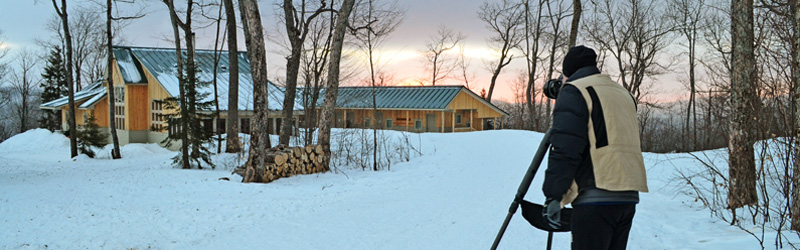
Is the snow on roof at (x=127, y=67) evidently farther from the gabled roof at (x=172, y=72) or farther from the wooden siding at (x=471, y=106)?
the wooden siding at (x=471, y=106)

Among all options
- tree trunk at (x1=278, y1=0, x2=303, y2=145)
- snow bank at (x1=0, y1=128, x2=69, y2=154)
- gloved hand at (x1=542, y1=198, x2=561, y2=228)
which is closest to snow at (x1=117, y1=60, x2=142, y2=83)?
snow bank at (x1=0, y1=128, x2=69, y2=154)

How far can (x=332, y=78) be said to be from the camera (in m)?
13.8

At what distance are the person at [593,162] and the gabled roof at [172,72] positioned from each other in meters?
25.3

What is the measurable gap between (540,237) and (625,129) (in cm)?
356

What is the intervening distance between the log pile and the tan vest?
9418 mm

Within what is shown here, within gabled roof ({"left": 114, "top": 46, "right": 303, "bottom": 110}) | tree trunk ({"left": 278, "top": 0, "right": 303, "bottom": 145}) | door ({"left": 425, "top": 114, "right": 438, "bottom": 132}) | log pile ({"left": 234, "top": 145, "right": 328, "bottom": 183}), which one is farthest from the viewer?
door ({"left": 425, "top": 114, "right": 438, "bottom": 132})

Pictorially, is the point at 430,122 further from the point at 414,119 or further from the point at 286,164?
the point at 286,164

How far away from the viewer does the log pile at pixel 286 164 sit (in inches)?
468

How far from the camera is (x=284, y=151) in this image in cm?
1304

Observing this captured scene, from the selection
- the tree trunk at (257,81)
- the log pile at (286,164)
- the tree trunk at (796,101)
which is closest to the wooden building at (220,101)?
the log pile at (286,164)

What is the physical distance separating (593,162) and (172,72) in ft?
94.3

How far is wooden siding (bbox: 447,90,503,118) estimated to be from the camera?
34.4 m

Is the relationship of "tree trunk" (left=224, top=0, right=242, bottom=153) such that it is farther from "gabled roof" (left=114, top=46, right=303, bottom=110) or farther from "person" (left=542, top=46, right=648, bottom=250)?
"person" (left=542, top=46, right=648, bottom=250)

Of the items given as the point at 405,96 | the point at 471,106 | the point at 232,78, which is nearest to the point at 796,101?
the point at 232,78
